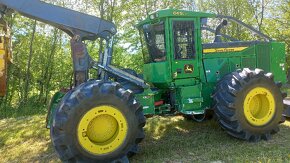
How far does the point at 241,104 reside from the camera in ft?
20.3

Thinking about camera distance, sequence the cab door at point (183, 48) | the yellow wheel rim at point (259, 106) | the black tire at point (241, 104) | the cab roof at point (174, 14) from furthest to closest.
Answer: the cab door at point (183, 48) < the cab roof at point (174, 14) < the yellow wheel rim at point (259, 106) < the black tire at point (241, 104)

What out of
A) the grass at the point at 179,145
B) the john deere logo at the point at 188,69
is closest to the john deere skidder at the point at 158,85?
the john deere logo at the point at 188,69

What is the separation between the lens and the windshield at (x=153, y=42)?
21.8 ft

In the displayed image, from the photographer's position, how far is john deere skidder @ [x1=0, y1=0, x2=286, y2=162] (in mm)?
5027

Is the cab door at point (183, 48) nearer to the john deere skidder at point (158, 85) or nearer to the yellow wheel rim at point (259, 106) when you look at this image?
the john deere skidder at point (158, 85)

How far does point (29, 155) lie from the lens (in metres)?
6.23

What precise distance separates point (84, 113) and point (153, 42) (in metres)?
2.53

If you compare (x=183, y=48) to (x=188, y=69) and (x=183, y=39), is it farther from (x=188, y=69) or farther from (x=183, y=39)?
(x=188, y=69)

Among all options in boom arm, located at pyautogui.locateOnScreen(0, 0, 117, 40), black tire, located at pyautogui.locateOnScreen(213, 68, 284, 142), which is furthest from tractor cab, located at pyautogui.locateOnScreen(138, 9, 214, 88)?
boom arm, located at pyautogui.locateOnScreen(0, 0, 117, 40)

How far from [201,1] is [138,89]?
20.4 m

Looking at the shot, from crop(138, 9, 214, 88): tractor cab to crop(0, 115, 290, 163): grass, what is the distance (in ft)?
3.84

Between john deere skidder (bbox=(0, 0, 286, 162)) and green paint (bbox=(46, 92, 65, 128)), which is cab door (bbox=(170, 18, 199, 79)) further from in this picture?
green paint (bbox=(46, 92, 65, 128))

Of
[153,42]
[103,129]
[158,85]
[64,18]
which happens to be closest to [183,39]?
[153,42]

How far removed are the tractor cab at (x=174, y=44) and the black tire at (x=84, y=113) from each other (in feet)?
4.96
